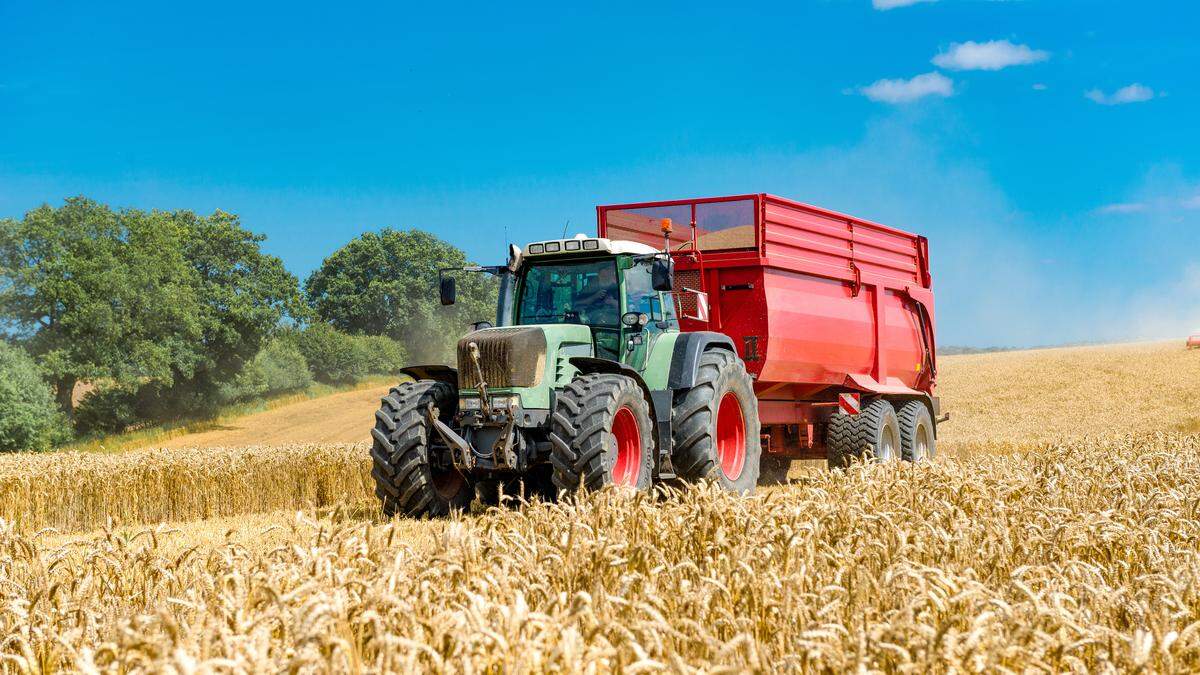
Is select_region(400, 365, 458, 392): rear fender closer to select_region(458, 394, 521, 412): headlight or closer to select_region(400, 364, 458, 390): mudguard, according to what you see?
select_region(400, 364, 458, 390): mudguard

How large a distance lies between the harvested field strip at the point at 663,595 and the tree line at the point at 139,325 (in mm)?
29698

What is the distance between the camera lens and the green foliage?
34.6 metres

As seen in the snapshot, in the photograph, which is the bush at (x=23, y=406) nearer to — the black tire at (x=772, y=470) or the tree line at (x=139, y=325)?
the tree line at (x=139, y=325)

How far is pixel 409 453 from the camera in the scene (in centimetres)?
782

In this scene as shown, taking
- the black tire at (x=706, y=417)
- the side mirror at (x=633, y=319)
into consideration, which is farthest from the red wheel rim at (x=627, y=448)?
the side mirror at (x=633, y=319)

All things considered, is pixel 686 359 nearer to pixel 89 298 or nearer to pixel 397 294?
pixel 89 298

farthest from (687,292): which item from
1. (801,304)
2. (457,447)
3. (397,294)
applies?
(397,294)

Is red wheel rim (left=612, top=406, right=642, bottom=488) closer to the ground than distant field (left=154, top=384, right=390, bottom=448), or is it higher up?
higher up

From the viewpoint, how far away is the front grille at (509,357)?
770 centimetres

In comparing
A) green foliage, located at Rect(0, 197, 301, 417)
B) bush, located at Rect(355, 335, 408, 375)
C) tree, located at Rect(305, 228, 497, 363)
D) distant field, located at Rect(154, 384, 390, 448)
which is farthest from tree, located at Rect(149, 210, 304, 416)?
tree, located at Rect(305, 228, 497, 363)

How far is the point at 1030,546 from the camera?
4.56 metres

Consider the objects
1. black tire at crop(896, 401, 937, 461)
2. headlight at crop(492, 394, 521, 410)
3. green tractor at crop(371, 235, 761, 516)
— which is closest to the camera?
green tractor at crop(371, 235, 761, 516)

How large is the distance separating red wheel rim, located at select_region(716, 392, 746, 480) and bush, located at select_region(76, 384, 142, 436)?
3176 centimetres

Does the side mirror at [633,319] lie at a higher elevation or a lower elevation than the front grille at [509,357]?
higher
